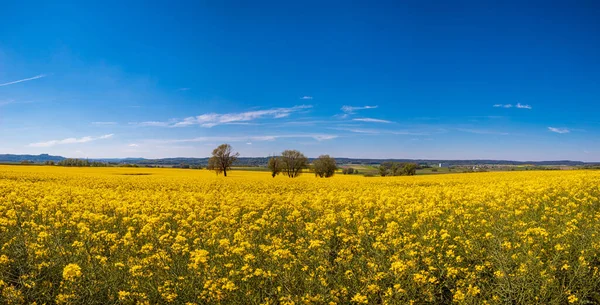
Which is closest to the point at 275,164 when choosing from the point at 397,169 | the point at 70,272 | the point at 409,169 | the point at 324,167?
the point at 324,167

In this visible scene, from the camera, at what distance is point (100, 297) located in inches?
211

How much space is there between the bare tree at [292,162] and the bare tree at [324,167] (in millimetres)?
3899

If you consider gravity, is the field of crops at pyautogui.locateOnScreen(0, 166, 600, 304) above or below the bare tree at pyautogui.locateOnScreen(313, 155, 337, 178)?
below

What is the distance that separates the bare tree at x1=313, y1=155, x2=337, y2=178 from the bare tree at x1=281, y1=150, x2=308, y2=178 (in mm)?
3899

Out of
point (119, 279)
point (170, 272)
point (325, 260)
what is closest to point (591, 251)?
point (325, 260)

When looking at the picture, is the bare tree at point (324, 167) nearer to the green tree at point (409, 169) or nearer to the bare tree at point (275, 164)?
the bare tree at point (275, 164)

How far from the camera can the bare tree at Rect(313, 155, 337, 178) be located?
69887 mm

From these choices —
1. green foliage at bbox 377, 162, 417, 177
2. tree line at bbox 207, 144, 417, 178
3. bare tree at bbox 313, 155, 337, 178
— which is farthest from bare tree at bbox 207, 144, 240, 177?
green foliage at bbox 377, 162, 417, 177

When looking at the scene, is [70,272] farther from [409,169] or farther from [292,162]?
[409,169]

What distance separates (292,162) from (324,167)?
7.51 meters

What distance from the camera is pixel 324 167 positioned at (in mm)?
70125

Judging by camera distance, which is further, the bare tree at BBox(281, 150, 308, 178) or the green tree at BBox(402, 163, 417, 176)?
the green tree at BBox(402, 163, 417, 176)

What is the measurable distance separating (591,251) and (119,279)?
8.50 m

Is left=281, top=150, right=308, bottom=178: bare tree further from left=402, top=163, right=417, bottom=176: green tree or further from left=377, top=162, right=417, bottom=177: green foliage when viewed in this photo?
left=402, top=163, right=417, bottom=176: green tree
